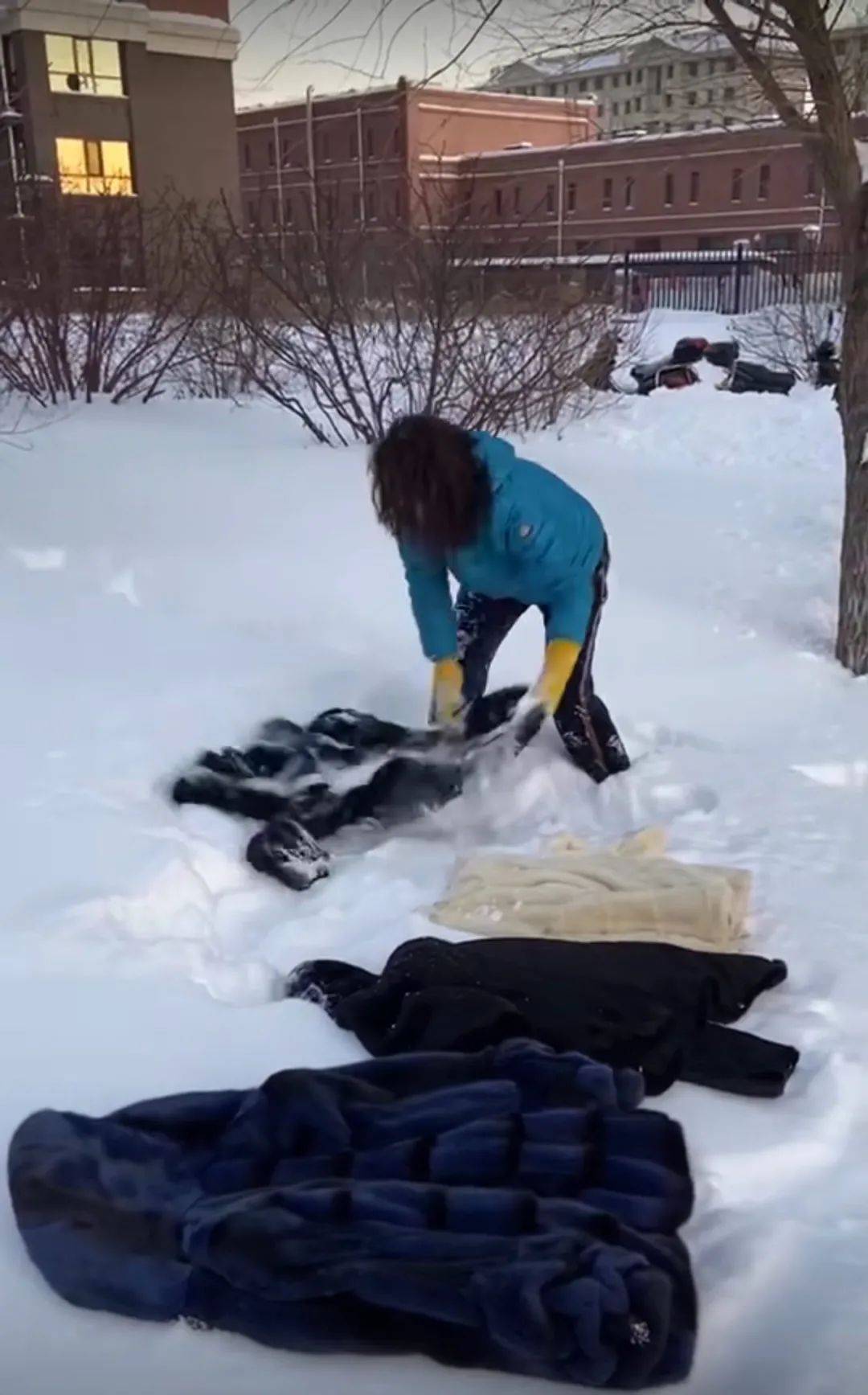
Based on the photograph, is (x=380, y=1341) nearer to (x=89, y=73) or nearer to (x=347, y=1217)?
(x=347, y=1217)

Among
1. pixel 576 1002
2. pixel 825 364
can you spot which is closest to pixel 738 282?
pixel 825 364

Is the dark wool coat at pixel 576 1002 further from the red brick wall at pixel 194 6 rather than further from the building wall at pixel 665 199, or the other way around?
the building wall at pixel 665 199

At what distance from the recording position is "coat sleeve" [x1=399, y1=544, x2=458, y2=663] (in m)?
3.55

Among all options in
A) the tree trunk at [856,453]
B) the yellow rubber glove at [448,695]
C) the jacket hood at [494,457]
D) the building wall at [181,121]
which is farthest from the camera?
the building wall at [181,121]

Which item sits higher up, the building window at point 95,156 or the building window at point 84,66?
the building window at point 84,66

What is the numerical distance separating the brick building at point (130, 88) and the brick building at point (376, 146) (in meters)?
1.49

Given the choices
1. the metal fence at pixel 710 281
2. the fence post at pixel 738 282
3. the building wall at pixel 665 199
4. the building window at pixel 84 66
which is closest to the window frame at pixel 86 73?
the building window at pixel 84 66

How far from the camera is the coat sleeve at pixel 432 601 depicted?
3.55 m

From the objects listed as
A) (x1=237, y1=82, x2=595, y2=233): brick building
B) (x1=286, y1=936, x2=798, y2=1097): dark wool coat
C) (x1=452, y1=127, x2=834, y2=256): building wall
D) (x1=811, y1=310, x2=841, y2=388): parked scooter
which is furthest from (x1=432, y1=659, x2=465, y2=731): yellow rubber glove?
(x1=452, y1=127, x2=834, y2=256): building wall

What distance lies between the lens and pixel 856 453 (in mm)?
4848

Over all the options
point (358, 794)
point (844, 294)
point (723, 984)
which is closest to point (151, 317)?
point (844, 294)

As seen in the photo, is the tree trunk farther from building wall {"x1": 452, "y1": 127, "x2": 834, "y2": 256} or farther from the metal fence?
building wall {"x1": 452, "y1": 127, "x2": 834, "y2": 256}

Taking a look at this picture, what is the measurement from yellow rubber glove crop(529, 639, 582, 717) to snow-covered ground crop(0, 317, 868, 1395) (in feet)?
1.38

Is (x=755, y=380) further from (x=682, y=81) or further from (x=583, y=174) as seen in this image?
(x=583, y=174)
